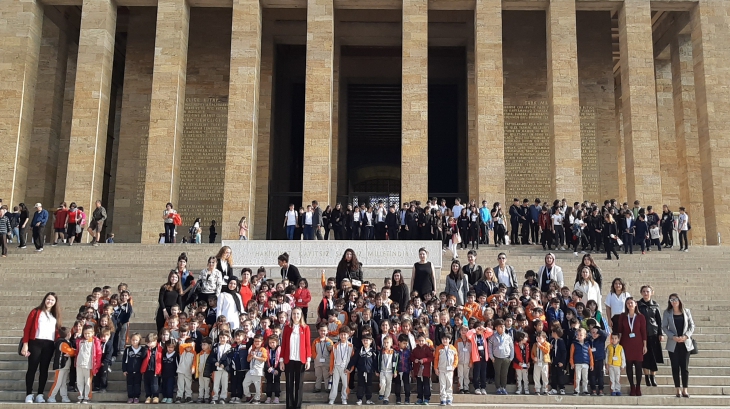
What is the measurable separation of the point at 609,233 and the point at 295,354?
10.7m

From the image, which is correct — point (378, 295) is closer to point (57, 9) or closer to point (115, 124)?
point (57, 9)

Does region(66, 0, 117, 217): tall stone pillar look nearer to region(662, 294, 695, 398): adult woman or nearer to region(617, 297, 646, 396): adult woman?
region(617, 297, 646, 396): adult woman

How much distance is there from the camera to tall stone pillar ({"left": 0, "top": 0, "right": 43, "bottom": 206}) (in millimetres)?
23906

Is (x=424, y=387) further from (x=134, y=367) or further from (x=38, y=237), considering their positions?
(x=38, y=237)

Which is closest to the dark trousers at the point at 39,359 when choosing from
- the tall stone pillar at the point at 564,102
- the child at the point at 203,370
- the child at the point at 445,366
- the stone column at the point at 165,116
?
the child at the point at 203,370

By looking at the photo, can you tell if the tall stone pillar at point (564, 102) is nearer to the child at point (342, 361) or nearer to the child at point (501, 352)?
the child at point (501, 352)

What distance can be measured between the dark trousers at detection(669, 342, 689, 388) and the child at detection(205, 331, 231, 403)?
20.9ft

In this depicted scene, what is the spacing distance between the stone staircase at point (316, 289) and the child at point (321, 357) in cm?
25

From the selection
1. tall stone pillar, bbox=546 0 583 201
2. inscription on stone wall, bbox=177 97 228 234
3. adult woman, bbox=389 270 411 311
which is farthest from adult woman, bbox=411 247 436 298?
inscription on stone wall, bbox=177 97 228 234

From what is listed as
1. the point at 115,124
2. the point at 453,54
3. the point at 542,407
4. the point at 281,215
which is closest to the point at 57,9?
the point at 115,124

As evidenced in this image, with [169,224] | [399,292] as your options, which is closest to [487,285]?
[399,292]

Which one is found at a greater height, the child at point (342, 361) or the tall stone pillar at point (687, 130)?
the tall stone pillar at point (687, 130)

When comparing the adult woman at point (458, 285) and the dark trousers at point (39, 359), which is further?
the adult woman at point (458, 285)

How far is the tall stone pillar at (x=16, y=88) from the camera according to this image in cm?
2391
